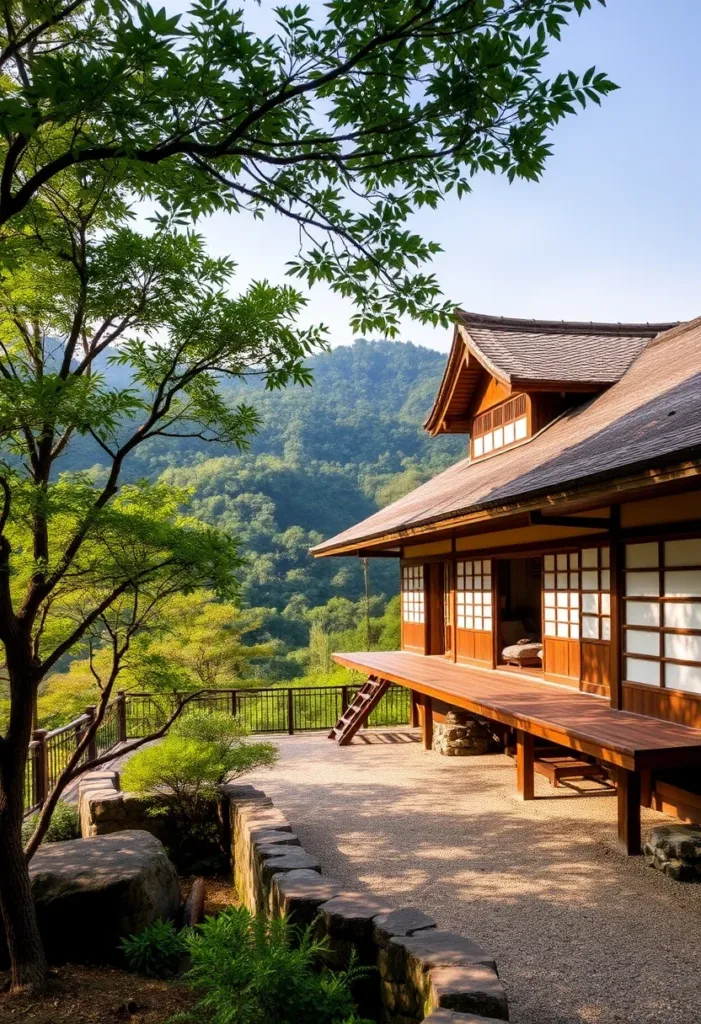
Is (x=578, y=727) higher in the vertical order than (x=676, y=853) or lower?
higher

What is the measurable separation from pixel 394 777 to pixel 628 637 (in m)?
4.48

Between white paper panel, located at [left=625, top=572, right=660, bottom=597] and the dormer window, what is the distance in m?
4.63

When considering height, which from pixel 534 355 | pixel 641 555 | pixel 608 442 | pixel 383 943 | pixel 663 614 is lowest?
pixel 383 943

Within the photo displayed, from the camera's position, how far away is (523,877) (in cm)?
640

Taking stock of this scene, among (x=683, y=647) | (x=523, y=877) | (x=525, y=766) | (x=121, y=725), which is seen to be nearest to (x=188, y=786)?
(x=523, y=877)

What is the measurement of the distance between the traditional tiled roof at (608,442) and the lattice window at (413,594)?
1.88 metres

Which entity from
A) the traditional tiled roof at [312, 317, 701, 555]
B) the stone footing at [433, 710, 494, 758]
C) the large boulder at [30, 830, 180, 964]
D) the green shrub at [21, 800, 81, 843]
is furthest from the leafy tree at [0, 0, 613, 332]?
the stone footing at [433, 710, 494, 758]

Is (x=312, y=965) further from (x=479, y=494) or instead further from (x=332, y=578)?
(x=332, y=578)

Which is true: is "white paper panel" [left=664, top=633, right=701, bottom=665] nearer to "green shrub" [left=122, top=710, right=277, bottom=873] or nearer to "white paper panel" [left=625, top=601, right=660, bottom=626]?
"white paper panel" [left=625, top=601, right=660, bottom=626]

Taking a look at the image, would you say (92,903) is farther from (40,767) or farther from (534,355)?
(534,355)

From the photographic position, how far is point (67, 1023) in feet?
13.8

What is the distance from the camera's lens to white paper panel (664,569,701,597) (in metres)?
6.65

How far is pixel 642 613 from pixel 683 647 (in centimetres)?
71

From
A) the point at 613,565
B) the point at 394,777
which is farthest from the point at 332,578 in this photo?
the point at 613,565
